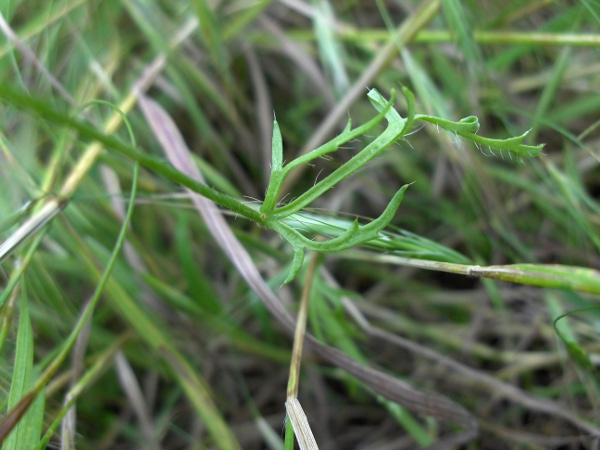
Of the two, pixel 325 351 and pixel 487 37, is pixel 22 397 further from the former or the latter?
pixel 487 37

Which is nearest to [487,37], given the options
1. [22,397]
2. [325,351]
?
[325,351]

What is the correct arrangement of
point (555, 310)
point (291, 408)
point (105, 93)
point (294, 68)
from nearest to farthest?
point (291, 408)
point (555, 310)
point (105, 93)
point (294, 68)

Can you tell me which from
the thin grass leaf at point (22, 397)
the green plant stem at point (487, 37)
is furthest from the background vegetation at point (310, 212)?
A: the thin grass leaf at point (22, 397)

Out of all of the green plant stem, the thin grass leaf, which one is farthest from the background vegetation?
the thin grass leaf

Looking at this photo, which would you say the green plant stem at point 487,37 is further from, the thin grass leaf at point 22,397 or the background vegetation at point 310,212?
the thin grass leaf at point 22,397

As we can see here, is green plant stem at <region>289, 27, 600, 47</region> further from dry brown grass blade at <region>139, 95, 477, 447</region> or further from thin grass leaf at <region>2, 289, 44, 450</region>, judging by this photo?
thin grass leaf at <region>2, 289, 44, 450</region>

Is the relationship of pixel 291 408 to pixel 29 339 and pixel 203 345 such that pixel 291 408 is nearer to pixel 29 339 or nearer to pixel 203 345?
pixel 29 339

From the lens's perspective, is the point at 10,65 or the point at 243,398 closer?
the point at 10,65

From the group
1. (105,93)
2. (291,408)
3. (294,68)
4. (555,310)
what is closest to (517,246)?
(555,310)
